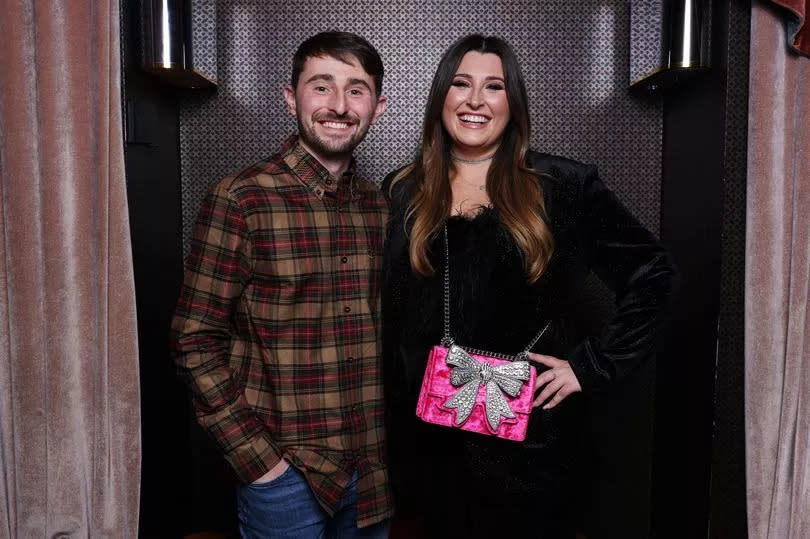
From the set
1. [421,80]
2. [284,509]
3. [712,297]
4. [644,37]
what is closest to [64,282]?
[284,509]

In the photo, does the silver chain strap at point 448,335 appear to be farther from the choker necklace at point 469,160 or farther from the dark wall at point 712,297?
the dark wall at point 712,297

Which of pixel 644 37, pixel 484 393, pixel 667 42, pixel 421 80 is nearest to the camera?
pixel 484 393

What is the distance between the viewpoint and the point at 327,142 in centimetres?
149

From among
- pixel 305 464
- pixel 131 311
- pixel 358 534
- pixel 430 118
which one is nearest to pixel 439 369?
pixel 305 464

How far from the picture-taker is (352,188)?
5.17 feet

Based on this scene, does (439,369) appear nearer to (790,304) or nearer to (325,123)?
(325,123)

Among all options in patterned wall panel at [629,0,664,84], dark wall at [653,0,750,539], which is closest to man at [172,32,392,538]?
dark wall at [653,0,750,539]

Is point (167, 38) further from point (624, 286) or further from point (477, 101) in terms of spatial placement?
point (624, 286)

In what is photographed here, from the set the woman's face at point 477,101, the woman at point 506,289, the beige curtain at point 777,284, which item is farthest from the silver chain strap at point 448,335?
the beige curtain at point 777,284

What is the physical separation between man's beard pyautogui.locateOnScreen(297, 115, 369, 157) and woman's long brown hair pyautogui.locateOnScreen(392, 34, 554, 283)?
0.65ft

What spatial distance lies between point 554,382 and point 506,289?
26cm

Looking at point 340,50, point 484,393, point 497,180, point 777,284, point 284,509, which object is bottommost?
point 284,509

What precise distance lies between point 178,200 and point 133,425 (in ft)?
3.21

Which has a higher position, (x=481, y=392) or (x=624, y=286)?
(x=624, y=286)
